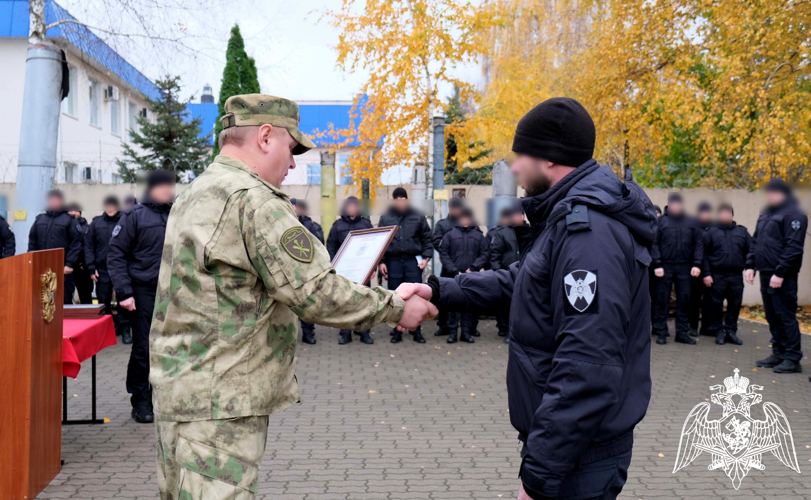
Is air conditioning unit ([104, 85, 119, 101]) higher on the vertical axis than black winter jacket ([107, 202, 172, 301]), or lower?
higher

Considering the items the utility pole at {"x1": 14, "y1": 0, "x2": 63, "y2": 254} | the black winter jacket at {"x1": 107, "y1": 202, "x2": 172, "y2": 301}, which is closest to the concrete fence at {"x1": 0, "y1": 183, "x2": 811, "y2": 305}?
the utility pole at {"x1": 14, "y1": 0, "x2": 63, "y2": 254}

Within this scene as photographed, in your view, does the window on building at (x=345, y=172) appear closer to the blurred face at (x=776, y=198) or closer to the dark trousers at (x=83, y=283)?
the dark trousers at (x=83, y=283)

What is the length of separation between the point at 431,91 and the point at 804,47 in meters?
6.48

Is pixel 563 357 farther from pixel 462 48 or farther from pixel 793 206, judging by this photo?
pixel 462 48

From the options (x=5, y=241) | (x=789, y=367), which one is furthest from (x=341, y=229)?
(x=789, y=367)

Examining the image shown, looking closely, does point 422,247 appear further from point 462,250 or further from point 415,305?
point 415,305

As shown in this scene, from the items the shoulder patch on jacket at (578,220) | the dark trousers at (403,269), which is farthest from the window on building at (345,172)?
the shoulder patch on jacket at (578,220)

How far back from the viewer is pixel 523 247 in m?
2.57

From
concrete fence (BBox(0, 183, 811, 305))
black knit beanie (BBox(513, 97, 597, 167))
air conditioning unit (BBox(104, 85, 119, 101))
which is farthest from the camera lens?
air conditioning unit (BBox(104, 85, 119, 101))

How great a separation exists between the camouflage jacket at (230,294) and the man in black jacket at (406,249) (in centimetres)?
825

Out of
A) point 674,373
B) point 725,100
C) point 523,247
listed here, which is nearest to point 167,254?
point 523,247

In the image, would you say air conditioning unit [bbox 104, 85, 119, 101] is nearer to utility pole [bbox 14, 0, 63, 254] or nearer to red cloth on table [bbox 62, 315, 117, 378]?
utility pole [bbox 14, 0, 63, 254]

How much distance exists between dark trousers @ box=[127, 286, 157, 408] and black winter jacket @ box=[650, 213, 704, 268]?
802 centimetres

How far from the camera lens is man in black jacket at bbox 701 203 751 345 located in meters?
10.8
